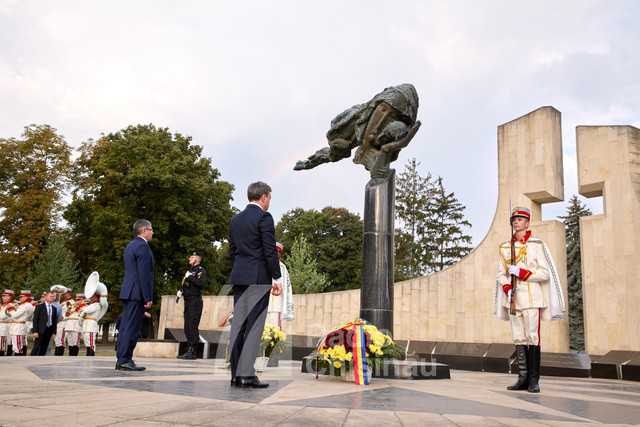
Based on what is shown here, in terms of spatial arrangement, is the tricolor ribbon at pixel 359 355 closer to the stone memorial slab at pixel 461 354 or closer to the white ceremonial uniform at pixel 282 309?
the white ceremonial uniform at pixel 282 309

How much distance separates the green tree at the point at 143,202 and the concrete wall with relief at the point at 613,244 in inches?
847

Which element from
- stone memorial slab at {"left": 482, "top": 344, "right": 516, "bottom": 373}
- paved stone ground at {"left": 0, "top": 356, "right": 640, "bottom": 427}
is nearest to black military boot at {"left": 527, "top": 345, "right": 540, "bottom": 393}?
paved stone ground at {"left": 0, "top": 356, "right": 640, "bottom": 427}

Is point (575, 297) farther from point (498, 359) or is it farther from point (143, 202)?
point (143, 202)

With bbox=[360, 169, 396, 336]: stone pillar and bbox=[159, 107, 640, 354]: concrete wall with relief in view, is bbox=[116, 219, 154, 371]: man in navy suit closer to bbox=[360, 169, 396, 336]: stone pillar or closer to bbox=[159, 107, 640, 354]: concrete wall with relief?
bbox=[360, 169, 396, 336]: stone pillar

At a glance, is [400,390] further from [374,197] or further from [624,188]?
[624,188]

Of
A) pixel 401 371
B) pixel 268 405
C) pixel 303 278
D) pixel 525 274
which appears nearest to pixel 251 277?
pixel 268 405

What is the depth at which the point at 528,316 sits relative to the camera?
6.11 meters

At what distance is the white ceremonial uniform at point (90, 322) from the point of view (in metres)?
15.3

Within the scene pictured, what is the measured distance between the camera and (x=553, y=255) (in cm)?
1320

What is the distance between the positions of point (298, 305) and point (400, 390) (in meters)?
13.0

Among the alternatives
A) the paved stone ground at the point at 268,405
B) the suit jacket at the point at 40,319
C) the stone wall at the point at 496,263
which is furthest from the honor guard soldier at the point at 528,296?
the suit jacket at the point at 40,319

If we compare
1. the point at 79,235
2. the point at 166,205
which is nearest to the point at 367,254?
the point at 166,205

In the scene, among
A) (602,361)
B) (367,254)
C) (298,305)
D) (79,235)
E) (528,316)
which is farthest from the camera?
(79,235)

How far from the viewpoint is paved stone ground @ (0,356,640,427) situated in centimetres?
281
